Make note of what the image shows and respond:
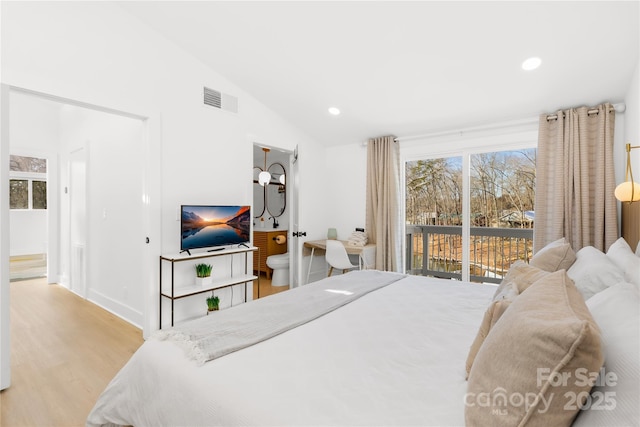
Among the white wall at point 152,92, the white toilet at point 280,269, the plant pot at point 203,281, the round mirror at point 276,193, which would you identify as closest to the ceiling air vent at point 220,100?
the white wall at point 152,92

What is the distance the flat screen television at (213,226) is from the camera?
3.03m

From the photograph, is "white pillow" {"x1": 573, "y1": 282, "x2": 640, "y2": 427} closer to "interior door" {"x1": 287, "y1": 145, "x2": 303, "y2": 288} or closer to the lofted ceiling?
the lofted ceiling

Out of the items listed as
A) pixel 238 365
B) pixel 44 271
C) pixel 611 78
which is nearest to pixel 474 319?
pixel 238 365

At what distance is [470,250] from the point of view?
4.13 m

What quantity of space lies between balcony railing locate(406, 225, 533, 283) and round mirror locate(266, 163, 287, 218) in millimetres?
2726

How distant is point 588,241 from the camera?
3.02 m

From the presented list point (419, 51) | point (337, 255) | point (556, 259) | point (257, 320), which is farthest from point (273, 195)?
point (556, 259)

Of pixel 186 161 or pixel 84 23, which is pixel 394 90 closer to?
pixel 186 161

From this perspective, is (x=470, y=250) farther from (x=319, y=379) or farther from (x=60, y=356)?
(x=60, y=356)

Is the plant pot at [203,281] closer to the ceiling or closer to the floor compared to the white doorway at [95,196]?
closer to the floor

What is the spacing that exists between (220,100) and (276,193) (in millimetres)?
3043

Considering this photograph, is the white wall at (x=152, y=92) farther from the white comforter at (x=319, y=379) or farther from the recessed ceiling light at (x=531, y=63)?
the recessed ceiling light at (x=531, y=63)

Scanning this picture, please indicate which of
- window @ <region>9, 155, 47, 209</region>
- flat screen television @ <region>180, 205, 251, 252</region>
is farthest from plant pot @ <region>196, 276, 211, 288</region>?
window @ <region>9, 155, 47, 209</region>

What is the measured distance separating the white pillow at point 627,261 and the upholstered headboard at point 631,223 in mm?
585
